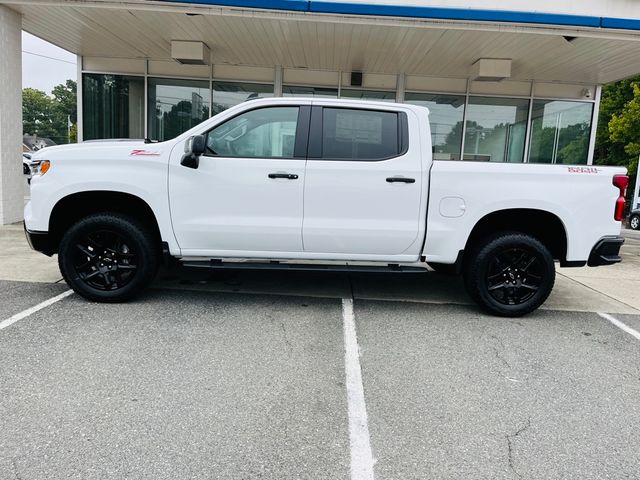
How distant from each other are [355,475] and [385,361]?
149cm

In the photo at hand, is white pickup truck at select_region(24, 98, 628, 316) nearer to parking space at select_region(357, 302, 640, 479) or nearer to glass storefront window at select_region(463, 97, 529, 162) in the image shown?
parking space at select_region(357, 302, 640, 479)

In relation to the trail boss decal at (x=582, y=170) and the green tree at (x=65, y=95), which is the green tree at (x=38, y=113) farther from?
the trail boss decal at (x=582, y=170)

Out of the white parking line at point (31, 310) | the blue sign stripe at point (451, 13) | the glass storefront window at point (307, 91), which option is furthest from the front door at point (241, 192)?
the glass storefront window at point (307, 91)

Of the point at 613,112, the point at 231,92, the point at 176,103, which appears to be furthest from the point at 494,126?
the point at 613,112

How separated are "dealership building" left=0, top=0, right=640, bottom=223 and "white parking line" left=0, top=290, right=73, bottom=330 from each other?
18.0 feet

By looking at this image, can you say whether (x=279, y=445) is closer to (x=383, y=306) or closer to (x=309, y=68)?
(x=383, y=306)

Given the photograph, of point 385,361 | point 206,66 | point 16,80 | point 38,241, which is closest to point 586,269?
point 385,361

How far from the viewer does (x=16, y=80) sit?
9672mm

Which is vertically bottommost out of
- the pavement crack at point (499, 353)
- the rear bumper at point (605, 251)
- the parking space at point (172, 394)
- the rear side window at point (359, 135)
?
the parking space at point (172, 394)

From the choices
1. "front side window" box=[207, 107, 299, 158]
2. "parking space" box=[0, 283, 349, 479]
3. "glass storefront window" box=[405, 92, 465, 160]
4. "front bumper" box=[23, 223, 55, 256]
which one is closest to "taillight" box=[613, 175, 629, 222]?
"parking space" box=[0, 283, 349, 479]

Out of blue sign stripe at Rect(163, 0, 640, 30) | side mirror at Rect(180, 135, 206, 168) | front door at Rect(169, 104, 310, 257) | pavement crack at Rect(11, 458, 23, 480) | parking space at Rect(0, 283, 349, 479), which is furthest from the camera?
blue sign stripe at Rect(163, 0, 640, 30)

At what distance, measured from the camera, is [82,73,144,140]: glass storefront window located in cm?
1262

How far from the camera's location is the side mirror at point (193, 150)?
15.2ft

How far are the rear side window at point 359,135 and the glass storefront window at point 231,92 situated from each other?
824 centimetres
